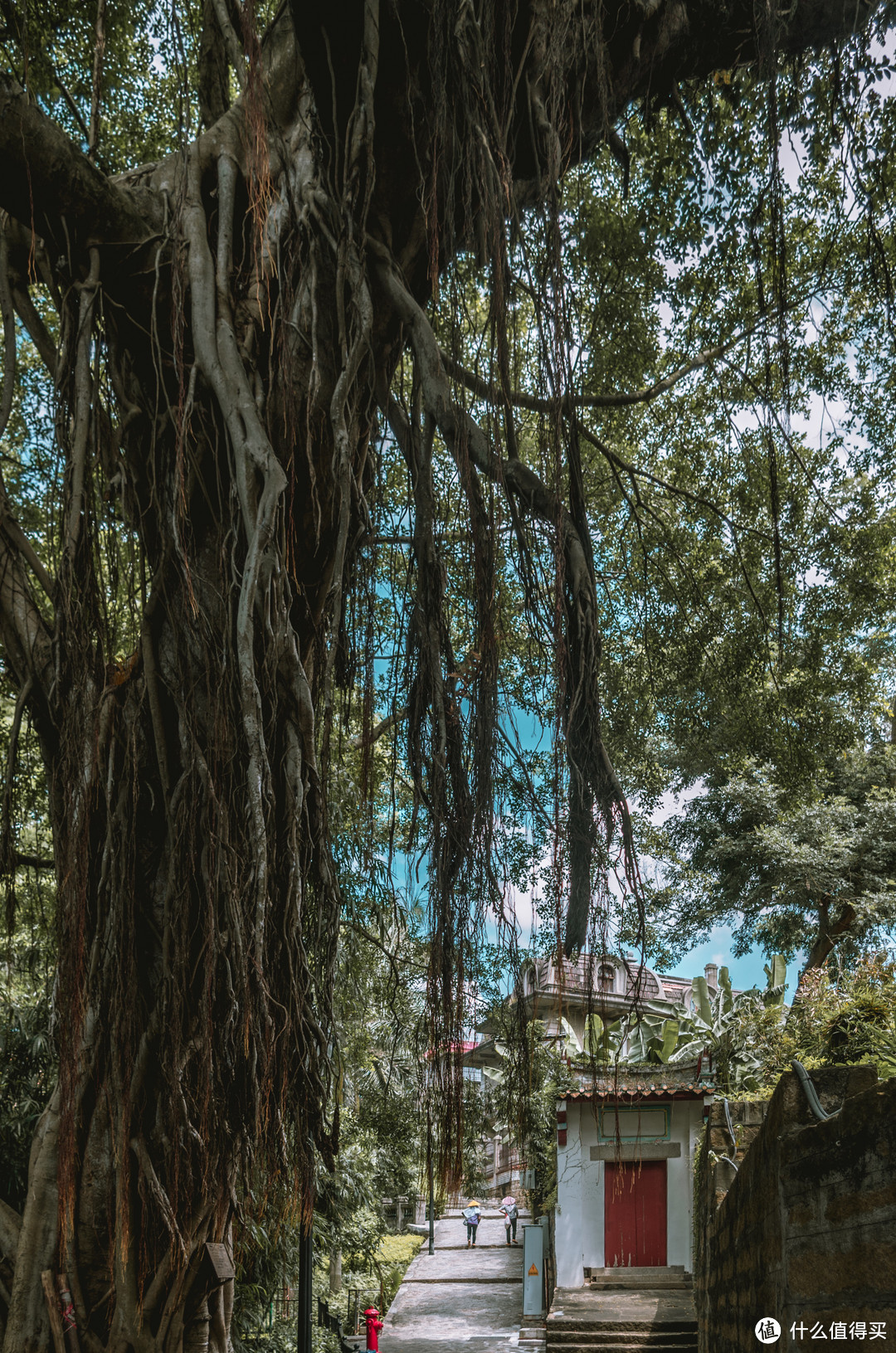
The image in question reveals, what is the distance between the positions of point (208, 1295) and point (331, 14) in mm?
3711

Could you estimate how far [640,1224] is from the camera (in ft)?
39.4

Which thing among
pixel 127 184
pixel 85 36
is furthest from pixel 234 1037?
pixel 85 36

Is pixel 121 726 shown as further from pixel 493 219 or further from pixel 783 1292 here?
pixel 783 1292

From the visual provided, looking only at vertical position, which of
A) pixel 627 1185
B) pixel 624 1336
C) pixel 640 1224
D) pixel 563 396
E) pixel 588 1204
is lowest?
pixel 624 1336

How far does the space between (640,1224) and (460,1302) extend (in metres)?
3.84

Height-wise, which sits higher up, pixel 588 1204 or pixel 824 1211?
pixel 824 1211

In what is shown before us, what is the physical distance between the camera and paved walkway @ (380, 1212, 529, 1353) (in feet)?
37.2

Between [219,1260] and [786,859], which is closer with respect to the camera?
[219,1260]

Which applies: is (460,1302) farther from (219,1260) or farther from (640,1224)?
(219,1260)

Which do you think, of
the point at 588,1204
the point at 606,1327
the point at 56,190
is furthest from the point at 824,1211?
the point at 588,1204

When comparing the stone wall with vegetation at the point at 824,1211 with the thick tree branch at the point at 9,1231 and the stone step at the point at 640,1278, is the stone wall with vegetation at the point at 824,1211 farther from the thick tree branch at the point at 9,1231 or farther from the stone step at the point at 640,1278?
the stone step at the point at 640,1278

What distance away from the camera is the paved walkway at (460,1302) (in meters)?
11.3

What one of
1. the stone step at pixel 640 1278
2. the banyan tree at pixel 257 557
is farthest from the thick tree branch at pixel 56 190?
the stone step at pixel 640 1278

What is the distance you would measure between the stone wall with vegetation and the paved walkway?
31.1 ft
